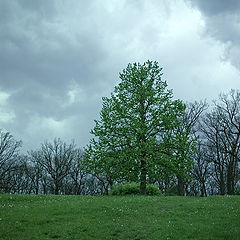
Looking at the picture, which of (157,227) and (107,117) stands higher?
(107,117)

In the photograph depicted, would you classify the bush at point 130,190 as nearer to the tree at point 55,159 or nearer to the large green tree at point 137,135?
the large green tree at point 137,135

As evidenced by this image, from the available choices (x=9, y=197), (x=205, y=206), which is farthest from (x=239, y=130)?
(x=9, y=197)

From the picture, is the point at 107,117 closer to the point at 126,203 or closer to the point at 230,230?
the point at 126,203

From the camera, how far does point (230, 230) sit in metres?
12.5

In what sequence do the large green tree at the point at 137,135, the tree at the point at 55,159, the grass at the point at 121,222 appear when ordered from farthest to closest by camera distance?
the tree at the point at 55,159
the large green tree at the point at 137,135
the grass at the point at 121,222

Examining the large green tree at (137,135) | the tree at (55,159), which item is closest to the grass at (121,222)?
the large green tree at (137,135)

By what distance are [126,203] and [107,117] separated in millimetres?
11379

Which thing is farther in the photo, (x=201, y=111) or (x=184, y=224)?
(x=201, y=111)

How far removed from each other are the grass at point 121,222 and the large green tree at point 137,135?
311 inches

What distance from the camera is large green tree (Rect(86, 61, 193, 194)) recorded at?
27188 millimetres

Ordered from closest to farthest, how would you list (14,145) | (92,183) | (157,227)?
(157,227) < (14,145) < (92,183)

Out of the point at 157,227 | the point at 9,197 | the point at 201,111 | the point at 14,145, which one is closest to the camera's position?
the point at 157,227

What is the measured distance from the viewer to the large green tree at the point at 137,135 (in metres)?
27.2

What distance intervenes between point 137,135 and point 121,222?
14.1 m
